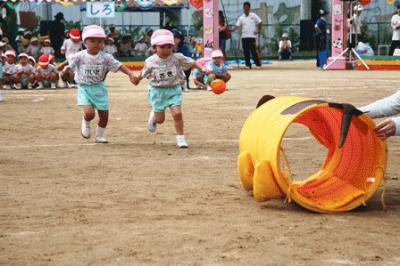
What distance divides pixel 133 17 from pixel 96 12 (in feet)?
33.8

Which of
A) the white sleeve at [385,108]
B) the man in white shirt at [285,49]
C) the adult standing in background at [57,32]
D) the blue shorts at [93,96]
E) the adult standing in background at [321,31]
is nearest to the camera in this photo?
the white sleeve at [385,108]

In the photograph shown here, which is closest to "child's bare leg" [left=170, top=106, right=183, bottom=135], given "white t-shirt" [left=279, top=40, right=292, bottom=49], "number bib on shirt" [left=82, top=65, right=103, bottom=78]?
"number bib on shirt" [left=82, top=65, right=103, bottom=78]

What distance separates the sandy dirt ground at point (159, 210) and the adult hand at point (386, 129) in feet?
1.76

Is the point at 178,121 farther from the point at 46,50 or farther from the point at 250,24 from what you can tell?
the point at 250,24

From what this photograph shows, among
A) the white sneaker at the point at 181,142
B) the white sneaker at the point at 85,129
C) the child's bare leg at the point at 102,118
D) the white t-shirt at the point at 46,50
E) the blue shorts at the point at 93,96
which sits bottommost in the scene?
the white sneaker at the point at 181,142

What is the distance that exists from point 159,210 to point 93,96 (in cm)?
489

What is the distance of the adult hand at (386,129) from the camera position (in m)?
6.35

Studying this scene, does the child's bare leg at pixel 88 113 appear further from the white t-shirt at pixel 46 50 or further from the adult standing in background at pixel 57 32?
the adult standing in background at pixel 57 32

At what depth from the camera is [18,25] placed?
35.0m

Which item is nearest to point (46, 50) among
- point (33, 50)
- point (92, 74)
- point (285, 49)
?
point (33, 50)

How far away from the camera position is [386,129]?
6406mm

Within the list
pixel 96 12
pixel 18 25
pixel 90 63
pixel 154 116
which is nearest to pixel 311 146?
pixel 154 116

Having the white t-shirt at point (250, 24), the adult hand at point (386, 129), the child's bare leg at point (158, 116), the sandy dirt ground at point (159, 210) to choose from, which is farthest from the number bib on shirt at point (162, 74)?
the white t-shirt at point (250, 24)

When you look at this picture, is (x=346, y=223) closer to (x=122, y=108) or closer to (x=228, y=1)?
(x=122, y=108)
